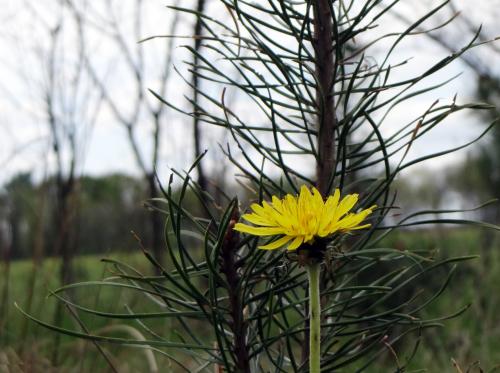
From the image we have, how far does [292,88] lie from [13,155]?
126 cm

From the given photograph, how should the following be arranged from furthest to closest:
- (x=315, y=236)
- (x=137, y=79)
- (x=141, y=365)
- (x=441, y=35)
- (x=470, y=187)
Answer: (x=470, y=187) < (x=137, y=79) < (x=141, y=365) < (x=441, y=35) < (x=315, y=236)

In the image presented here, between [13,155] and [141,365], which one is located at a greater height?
[13,155]

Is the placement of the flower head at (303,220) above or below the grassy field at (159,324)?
above

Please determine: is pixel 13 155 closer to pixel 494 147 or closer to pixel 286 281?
pixel 286 281

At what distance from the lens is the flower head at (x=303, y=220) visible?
1.60 feet

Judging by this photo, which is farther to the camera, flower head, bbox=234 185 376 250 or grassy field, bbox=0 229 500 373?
grassy field, bbox=0 229 500 373

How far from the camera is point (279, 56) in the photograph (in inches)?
28.6

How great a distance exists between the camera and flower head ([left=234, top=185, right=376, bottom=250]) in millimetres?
487

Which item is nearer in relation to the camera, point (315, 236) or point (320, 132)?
point (315, 236)

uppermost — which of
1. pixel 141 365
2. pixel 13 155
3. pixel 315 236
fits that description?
pixel 13 155

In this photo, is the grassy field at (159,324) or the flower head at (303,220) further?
the grassy field at (159,324)

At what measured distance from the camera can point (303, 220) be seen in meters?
0.49

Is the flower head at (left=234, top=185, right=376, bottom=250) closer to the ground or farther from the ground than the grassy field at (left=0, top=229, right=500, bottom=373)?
farther from the ground

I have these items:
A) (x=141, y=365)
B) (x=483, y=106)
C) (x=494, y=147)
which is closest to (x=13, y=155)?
(x=483, y=106)
